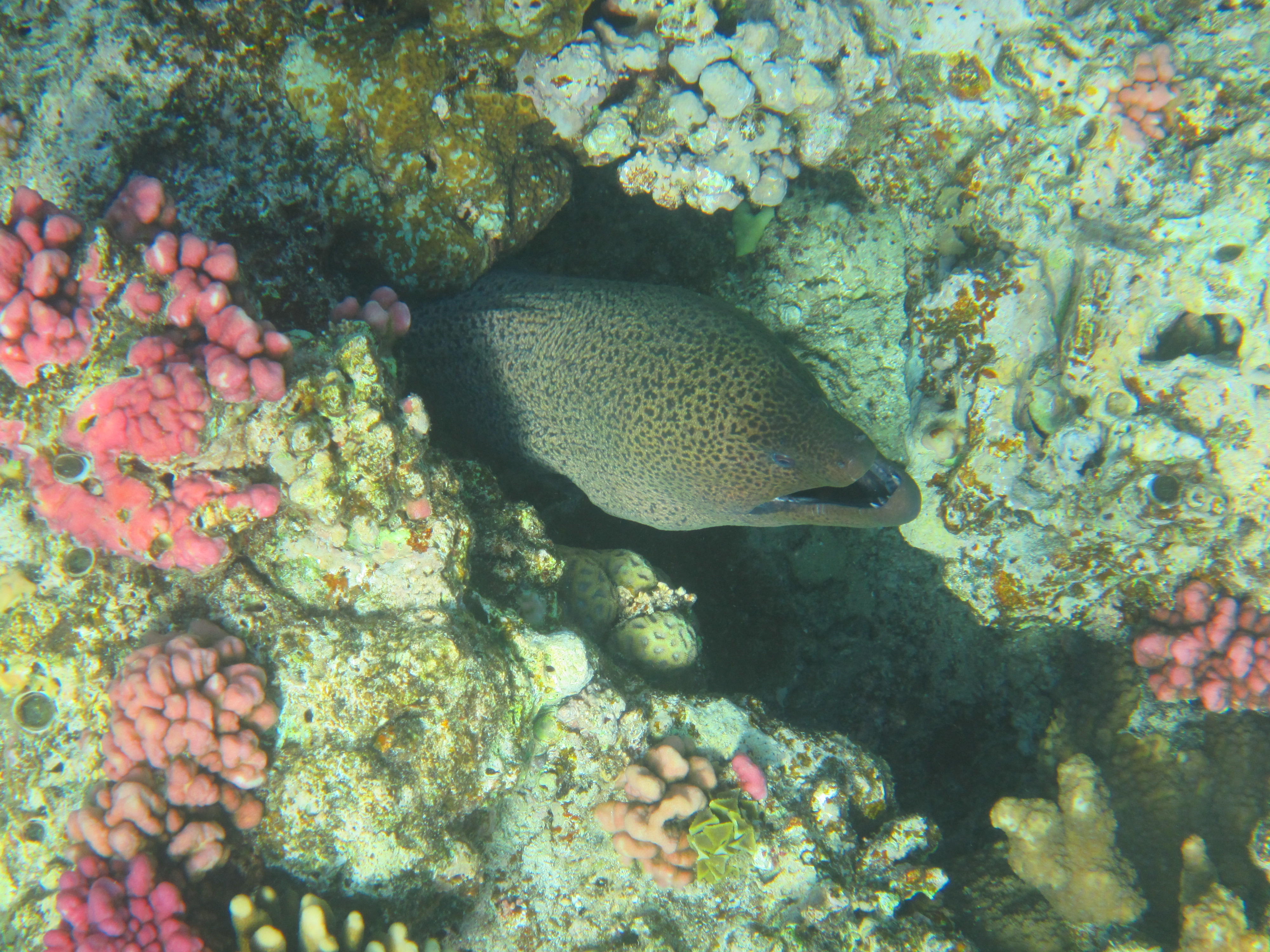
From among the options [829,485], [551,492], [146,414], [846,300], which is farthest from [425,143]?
[846,300]

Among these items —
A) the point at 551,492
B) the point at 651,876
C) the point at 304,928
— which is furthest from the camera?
the point at 551,492

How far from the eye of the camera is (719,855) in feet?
9.11

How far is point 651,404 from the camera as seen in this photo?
120 inches

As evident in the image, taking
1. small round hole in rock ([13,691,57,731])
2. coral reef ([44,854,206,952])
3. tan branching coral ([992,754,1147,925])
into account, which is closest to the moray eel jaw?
tan branching coral ([992,754,1147,925])

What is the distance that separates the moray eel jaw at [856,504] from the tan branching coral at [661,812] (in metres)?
1.21

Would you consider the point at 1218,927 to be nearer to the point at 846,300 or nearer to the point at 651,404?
the point at 651,404

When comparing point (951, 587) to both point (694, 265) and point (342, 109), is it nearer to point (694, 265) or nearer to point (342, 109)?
point (694, 265)

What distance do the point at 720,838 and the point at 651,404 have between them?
1.97m

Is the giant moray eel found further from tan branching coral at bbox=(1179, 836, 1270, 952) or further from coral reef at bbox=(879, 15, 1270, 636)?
tan branching coral at bbox=(1179, 836, 1270, 952)

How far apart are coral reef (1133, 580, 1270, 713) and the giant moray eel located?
1614 mm

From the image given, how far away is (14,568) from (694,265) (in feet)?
11.8

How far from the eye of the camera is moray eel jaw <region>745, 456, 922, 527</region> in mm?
2918

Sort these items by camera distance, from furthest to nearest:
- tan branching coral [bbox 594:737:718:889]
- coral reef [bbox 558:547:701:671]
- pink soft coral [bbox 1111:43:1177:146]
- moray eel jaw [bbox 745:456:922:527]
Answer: coral reef [bbox 558:547:701:671]
pink soft coral [bbox 1111:43:1177:146]
moray eel jaw [bbox 745:456:922:527]
tan branching coral [bbox 594:737:718:889]

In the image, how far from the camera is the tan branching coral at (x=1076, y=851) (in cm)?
293
